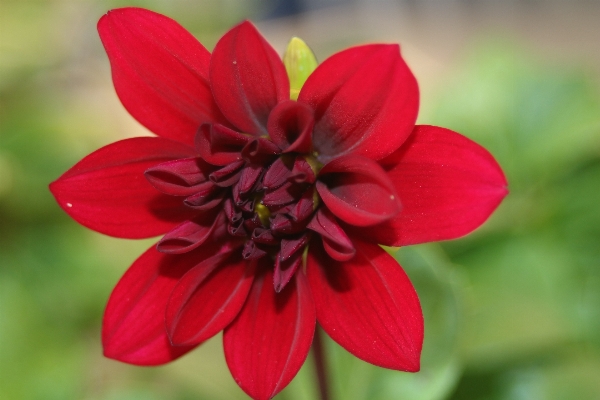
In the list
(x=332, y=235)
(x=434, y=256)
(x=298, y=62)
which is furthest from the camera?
(x=434, y=256)

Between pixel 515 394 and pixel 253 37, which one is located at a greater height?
pixel 253 37

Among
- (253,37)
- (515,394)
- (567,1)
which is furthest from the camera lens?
(567,1)

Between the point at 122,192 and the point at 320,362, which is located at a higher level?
the point at 122,192

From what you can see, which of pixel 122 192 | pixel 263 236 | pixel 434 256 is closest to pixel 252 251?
pixel 263 236

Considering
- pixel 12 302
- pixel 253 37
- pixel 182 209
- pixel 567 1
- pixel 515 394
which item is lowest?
pixel 515 394

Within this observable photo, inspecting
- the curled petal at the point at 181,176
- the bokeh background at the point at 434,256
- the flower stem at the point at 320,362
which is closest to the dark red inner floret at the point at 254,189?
the curled petal at the point at 181,176

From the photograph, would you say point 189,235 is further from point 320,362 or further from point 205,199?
point 320,362

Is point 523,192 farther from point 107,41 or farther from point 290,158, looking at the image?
point 107,41

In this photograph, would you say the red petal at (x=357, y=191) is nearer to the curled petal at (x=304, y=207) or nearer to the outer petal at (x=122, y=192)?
the curled petal at (x=304, y=207)

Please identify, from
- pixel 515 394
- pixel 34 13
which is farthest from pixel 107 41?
pixel 34 13
